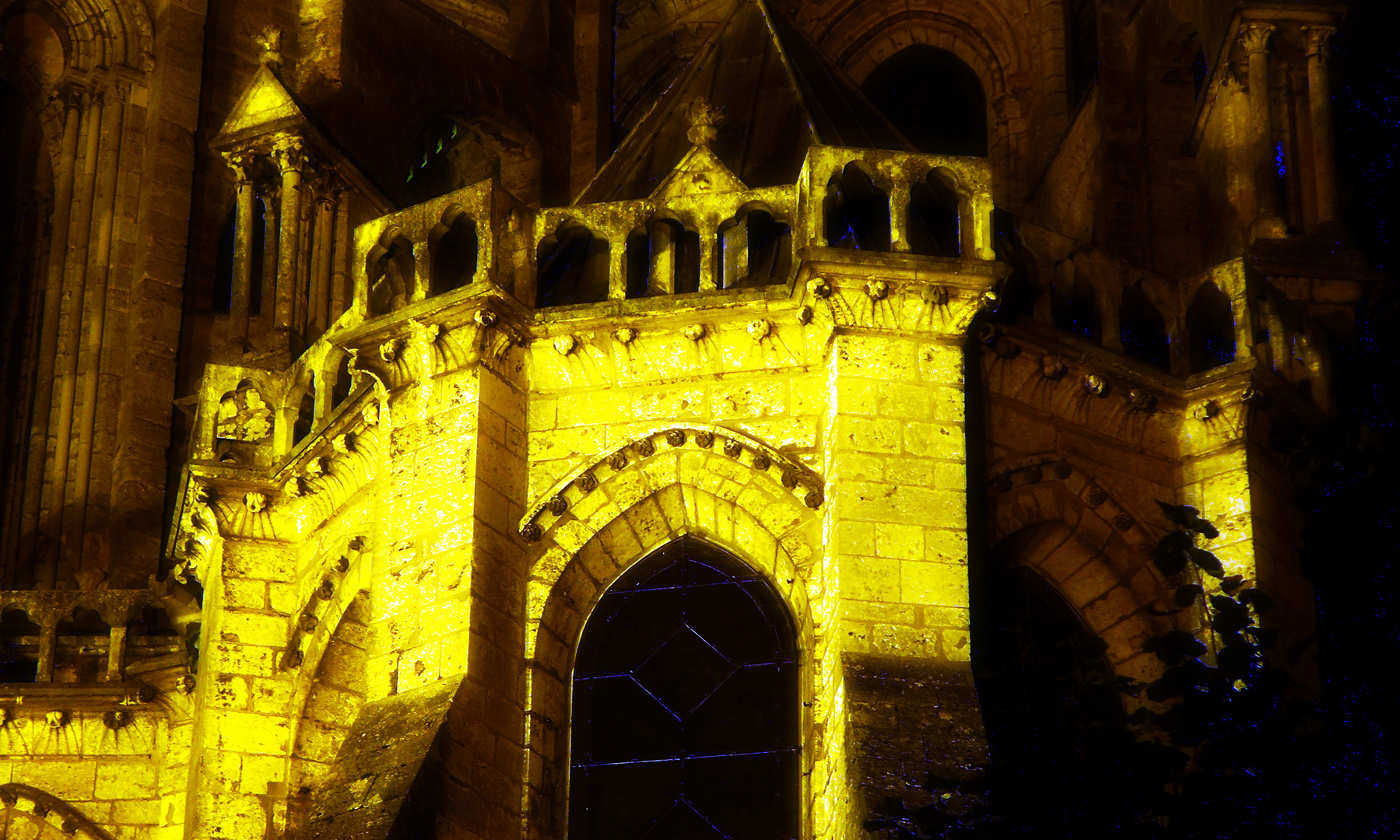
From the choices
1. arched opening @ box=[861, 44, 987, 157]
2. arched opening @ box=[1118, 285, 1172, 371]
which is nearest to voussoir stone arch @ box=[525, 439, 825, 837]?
arched opening @ box=[1118, 285, 1172, 371]

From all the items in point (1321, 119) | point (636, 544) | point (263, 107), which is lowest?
point (636, 544)

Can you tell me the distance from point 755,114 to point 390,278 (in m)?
2.55

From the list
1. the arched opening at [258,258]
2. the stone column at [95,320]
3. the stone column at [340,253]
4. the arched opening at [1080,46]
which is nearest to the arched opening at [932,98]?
the arched opening at [1080,46]

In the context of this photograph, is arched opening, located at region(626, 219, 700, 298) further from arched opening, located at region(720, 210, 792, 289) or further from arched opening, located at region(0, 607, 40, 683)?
arched opening, located at region(0, 607, 40, 683)

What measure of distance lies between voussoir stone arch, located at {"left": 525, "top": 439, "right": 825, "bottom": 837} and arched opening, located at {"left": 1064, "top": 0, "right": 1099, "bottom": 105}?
8022mm

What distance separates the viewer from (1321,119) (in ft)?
50.6

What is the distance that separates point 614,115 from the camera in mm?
21844

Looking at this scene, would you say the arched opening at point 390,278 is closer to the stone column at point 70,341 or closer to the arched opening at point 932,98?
the stone column at point 70,341

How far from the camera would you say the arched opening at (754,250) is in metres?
13.0

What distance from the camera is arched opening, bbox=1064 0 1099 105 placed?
19469mm

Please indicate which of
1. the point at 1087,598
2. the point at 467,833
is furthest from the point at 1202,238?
the point at 467,833

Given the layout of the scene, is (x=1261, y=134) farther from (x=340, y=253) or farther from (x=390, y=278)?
(x=340, y=253)

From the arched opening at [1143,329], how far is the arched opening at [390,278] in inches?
159

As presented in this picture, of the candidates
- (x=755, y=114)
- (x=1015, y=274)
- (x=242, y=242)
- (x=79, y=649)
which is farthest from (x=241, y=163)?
(x=1015, y=274)
